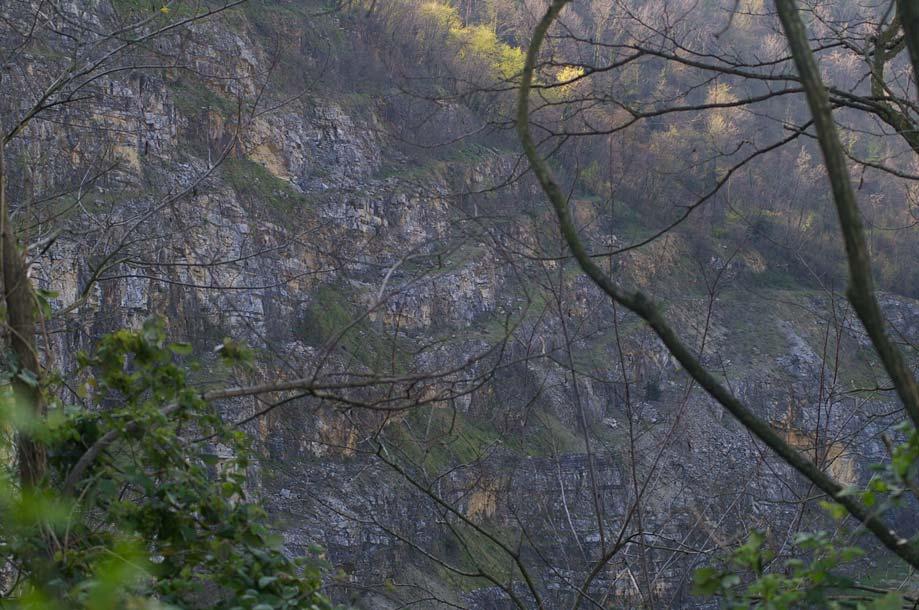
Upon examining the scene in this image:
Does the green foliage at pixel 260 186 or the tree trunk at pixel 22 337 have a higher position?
the green foliage at pixel 260 186

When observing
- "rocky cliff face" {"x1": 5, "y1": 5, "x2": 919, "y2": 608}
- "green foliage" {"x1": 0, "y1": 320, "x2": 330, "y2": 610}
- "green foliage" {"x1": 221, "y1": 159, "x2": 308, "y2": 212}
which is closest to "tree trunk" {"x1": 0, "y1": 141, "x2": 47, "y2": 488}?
"green foliage" {"x1": 0, "y1": 320, "x2": 330, "y2": 610}

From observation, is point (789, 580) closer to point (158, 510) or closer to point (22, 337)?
point (158, 510)

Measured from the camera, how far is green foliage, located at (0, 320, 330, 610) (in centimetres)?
174

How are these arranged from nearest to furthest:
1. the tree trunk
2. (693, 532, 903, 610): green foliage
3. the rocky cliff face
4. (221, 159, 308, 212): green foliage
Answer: (693, 532, 903, 610): green foliage, the tree trunk, the rocky cliff face, (221, 159, 308, 212): green foliage

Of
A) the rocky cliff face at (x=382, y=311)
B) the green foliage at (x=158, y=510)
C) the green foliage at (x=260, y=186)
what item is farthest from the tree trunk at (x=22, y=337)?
the green foliage at (x=260, y=186)

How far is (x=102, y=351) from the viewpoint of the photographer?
6.33 feet

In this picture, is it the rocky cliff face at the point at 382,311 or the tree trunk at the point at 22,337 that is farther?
the rocky cliff face at the point at 382,311

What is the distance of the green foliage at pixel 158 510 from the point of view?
1.74m

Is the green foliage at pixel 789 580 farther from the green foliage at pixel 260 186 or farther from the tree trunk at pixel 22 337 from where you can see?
the green foliage at pixel 260 186

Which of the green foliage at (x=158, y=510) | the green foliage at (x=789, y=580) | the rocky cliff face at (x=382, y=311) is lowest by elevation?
the green foliage at (x=158, y=510)

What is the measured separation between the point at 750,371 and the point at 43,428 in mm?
24099

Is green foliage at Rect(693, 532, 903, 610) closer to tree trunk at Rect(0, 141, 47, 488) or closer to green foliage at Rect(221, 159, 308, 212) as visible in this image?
tree trunk at Rect(0, 141, 47, 488)

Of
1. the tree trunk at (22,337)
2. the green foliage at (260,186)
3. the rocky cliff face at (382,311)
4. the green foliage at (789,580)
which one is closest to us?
the green foliage at (789,580)

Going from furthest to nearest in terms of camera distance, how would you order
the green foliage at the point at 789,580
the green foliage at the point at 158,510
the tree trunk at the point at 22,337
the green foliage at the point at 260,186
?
the green foliage at the point at 260,186 < the tree trunk at the point at 22,337 < the green foliage at the point at 158,510 < the green foliage at the point at 789,580
